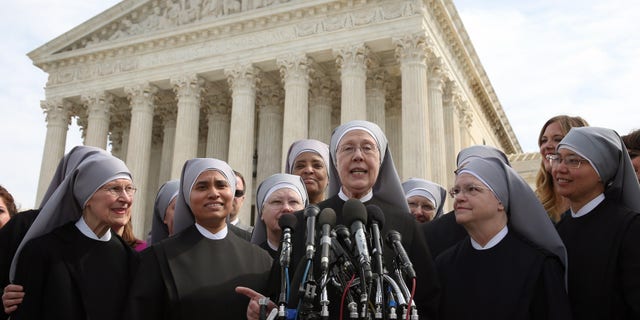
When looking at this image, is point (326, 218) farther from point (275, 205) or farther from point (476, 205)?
point (275, 205)

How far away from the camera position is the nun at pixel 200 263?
4.83 meters

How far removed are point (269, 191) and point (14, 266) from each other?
2.92 meters

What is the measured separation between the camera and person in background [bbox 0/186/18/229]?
270 inches

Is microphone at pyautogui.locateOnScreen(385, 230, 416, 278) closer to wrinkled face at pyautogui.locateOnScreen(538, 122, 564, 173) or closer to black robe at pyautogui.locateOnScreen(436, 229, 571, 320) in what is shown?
black robe at pyautogui.locateOnScreen(436, 229, 571, 320)

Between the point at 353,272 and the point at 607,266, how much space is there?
2080 millimetres

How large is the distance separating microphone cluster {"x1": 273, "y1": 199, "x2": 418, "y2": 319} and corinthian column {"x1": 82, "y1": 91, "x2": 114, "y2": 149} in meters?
30.0

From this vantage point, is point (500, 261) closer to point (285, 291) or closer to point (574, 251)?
point (574, 251)

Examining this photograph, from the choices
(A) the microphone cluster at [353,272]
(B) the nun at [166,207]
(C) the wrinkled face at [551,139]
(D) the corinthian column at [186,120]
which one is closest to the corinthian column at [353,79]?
(D) the corinthian column at [186,120]

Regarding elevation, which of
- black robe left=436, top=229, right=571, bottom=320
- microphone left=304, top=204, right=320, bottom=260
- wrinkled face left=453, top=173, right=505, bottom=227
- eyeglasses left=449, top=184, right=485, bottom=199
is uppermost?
eyeglasses left=449, top=184, right=485, bottom=199

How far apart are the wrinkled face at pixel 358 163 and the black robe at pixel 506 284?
102 centimetres

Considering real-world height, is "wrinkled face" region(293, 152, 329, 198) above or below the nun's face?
above

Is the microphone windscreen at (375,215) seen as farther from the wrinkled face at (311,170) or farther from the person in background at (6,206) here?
the person in background at (6,206)

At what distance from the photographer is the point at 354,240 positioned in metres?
3.76

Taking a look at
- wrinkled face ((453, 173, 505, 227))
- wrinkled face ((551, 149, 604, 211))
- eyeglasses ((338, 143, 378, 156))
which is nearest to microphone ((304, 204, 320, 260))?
eyeglasses ((338, 143, 378, 156))
